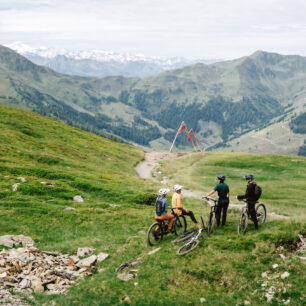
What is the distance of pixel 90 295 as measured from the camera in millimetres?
16859

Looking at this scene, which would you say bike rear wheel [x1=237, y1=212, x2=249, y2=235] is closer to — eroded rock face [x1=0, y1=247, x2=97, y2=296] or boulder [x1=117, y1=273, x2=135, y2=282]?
boulder [x1=117, y1=273, x2=135, y2=282]

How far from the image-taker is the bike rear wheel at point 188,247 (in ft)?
63.2

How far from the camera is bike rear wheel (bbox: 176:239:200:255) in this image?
1927 centimetres

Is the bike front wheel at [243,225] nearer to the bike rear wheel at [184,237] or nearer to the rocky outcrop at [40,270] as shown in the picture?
the bike rear wheel at [184,237]

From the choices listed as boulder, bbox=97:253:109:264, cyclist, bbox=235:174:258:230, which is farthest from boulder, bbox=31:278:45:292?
cyclist, bbox=235:174:258:230

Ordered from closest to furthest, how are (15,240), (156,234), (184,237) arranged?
(184,237) < (156,234) < (15,240)

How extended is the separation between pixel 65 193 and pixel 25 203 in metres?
7.31

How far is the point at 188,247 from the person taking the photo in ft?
65.5

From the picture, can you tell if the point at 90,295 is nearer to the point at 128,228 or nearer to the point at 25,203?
the point at 128,228

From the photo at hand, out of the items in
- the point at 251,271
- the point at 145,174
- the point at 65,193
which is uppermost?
the point at 251,271

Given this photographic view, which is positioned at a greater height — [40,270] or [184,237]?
[184,237]

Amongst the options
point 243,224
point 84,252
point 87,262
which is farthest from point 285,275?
point 84,252

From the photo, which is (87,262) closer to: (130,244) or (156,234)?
(130,244)

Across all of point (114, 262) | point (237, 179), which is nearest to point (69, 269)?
point (114, 262)
